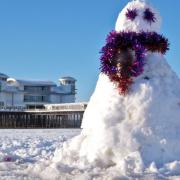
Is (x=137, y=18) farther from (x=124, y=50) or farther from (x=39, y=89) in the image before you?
(x=39, y=89)

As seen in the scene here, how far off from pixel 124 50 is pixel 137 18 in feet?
2.55

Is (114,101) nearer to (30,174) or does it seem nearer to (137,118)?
(137,118)

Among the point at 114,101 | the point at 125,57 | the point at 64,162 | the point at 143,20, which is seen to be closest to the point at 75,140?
the point at 64,162

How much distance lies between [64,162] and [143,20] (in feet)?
11.2

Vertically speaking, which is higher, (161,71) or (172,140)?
(161,71)

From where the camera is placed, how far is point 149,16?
34.1 feet

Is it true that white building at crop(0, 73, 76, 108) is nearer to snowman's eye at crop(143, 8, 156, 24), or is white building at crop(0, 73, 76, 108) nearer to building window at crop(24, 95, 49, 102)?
building window at crop(24, 95, 49, 102)

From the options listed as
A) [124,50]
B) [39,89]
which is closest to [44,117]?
[39,89]

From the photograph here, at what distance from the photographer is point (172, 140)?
359 inches

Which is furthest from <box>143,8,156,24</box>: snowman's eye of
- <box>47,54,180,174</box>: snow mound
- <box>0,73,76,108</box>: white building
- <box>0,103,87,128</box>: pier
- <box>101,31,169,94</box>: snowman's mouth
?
<box>0,73,76,108</box>: white building

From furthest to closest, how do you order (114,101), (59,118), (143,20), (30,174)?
(59,118) → (143,20) → (114,101) → (30,174)

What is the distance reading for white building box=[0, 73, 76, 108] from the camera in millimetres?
73125

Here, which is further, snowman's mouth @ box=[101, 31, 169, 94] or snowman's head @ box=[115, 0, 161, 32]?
snowman's head @ box=[115, 0, 161, 32]

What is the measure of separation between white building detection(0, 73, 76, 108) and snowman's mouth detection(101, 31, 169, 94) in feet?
205
